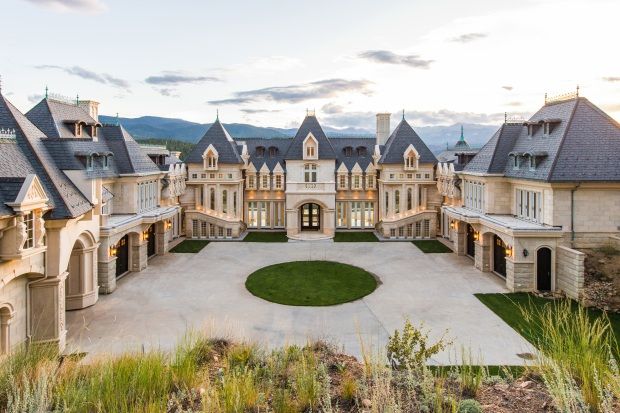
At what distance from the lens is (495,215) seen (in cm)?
3033

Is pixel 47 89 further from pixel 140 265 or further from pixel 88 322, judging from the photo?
pixel 88 322

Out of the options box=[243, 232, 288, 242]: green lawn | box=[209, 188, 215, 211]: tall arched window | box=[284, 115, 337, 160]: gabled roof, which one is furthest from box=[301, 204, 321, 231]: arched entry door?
box=[209, 188, 215, 211]: tall arched window

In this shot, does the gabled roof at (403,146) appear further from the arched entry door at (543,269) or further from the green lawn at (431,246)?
the arched entry door at (543,269)

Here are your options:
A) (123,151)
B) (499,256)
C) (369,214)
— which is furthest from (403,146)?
(123,151)

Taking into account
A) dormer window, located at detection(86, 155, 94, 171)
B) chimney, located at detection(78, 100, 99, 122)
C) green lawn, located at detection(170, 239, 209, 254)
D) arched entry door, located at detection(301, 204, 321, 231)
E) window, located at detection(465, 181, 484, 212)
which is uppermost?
chimney, located at detection(78, 100, 99, 122)

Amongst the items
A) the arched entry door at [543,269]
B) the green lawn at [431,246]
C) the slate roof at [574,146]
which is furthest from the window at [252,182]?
the arched entry door at [543,269]

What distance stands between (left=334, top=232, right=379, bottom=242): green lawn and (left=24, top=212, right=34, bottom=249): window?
28.3 meters

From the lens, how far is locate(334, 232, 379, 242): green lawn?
3984cm

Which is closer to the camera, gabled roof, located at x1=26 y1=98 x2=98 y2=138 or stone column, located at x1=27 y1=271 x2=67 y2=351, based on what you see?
stone column, located at x1=27 y1=271 x2=67 y2=351

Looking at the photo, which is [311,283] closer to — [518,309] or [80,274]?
[518,309]

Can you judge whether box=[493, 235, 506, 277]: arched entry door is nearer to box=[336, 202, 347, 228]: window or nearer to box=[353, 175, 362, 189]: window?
box=[353, 175, 362, 189]: window

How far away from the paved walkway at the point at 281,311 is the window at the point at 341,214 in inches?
551

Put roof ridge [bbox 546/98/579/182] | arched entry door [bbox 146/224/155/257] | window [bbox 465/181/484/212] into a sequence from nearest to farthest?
1. roof ridge [bbox 546/98/579/182]
2. window [bbox 465/181/484/212]
3. arched entry door [bbox 146/224/155/257]

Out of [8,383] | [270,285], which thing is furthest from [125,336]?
[8,383]
